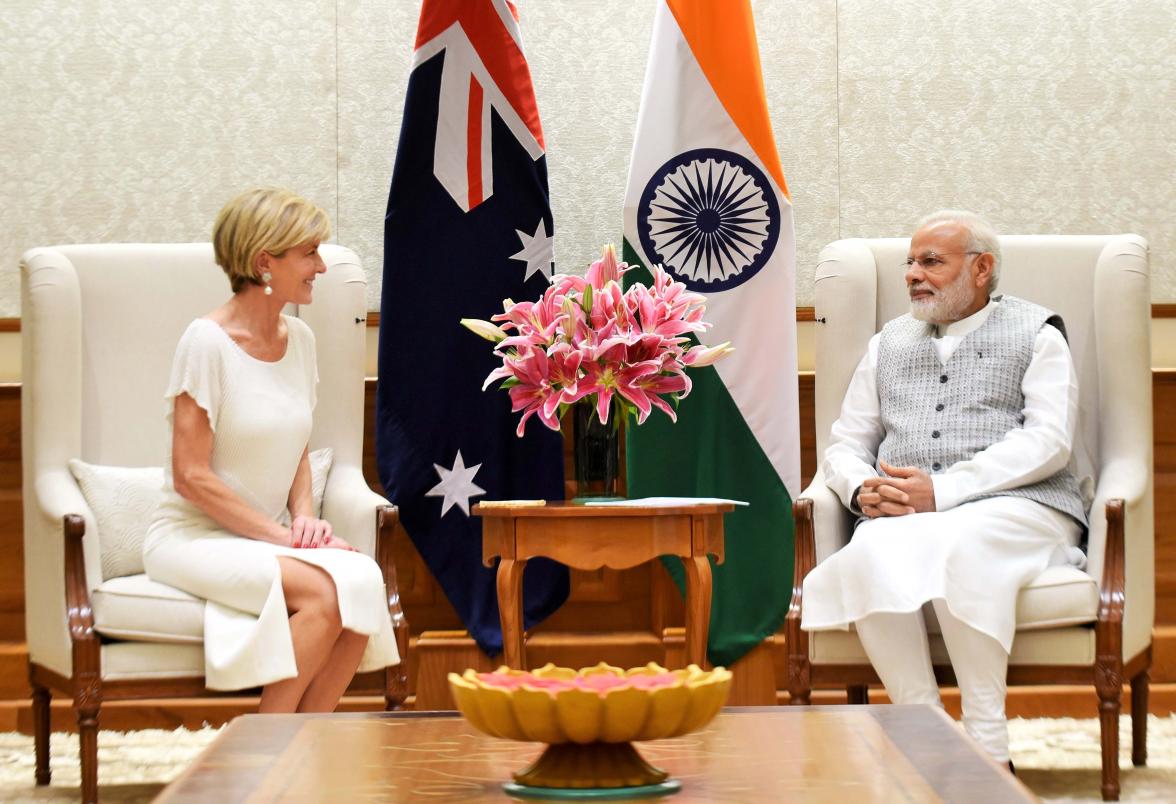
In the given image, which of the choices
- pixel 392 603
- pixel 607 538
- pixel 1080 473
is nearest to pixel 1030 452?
pixel 1080 473

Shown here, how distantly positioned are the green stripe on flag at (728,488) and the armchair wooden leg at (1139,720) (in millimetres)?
910

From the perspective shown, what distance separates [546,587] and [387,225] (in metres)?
1.11

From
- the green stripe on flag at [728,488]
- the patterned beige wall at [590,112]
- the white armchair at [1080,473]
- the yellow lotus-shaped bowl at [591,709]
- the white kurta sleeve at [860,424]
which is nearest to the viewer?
the yellow lotus-shaped bowl at [591,709]

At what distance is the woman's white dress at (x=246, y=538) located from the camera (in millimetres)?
2904

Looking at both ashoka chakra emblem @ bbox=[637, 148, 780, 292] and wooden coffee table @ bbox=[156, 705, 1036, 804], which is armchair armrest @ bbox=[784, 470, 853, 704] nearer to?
ashoka chakra emblem @ bbox=[637, 148, 780, 292]

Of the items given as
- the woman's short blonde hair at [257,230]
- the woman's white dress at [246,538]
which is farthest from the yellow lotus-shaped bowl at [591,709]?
the woman's short blonde hair at [257,230]

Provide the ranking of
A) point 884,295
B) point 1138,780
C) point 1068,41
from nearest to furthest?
point 1138,780
point 884,295
point 1068,41

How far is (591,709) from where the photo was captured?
1.48 metres

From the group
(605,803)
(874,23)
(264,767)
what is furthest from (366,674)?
(874,23)

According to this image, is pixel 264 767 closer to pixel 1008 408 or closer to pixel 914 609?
pixel 914 609

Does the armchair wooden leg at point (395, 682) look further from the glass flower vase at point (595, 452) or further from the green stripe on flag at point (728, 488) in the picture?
the green stripe on flag at point (728, 488)

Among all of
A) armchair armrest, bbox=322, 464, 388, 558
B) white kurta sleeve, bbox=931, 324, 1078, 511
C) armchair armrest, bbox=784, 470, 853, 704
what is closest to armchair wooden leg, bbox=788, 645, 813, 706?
armchair armrest, bbox=784, 470, 853, 704

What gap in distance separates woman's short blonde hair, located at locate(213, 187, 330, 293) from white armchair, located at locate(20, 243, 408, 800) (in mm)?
391

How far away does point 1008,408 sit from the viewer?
340 centimetres
